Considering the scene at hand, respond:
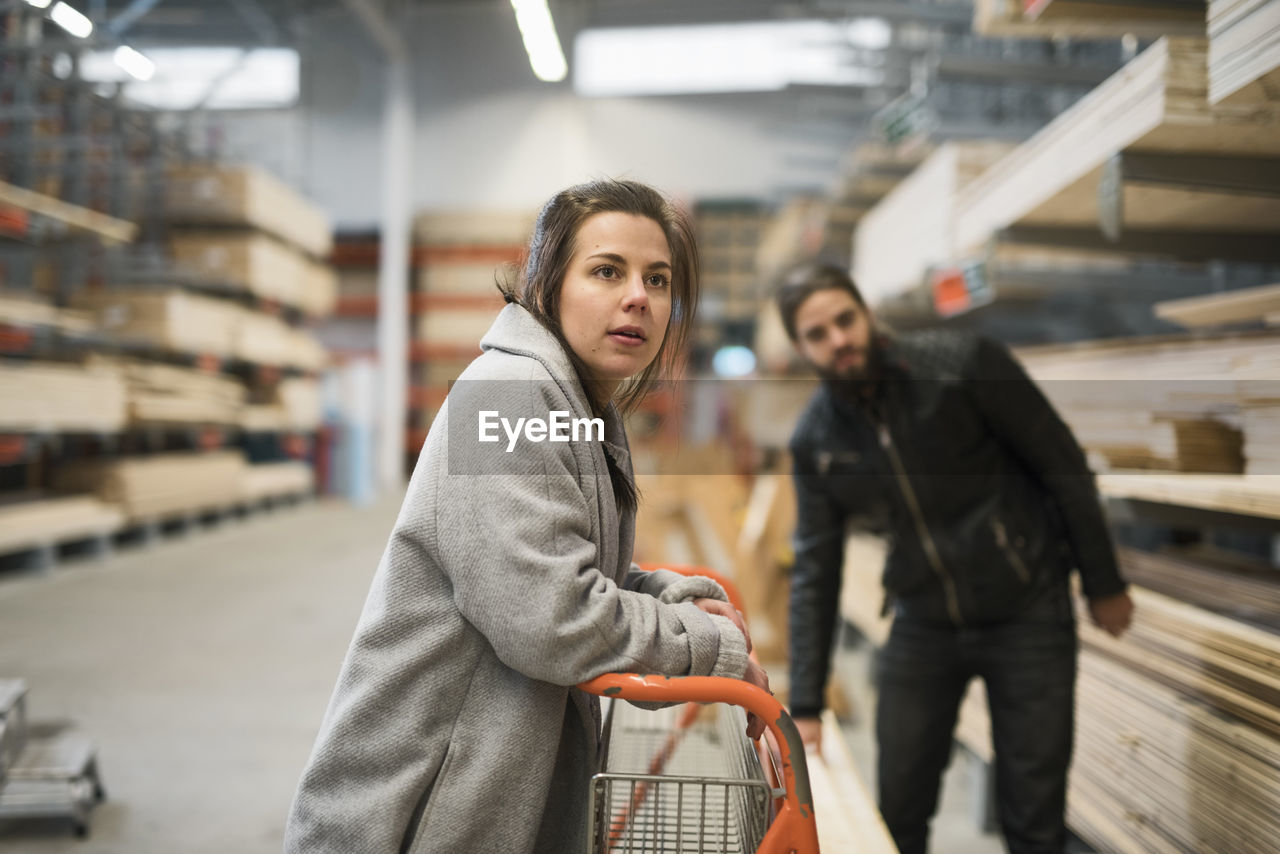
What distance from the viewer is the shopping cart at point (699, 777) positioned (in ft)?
3.96

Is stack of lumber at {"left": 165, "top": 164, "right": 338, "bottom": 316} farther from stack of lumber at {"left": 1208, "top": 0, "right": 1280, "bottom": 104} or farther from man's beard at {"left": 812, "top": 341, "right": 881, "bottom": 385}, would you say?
stack of lumber at {"left": 1208, "top": 0, "right": 1280, "bottom": 104}

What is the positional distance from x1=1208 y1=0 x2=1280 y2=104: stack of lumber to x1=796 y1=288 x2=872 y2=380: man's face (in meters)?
0.83

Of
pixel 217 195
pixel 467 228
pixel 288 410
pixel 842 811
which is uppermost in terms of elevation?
pixel 467 228

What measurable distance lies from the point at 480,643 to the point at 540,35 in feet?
10.7

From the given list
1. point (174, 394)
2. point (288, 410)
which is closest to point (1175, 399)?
point (174, 394)

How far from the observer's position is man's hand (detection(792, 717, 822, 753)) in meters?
2.17

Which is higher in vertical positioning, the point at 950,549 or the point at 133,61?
the point at 133,61

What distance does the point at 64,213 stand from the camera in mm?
5773

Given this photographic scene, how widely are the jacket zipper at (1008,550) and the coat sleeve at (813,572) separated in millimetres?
415

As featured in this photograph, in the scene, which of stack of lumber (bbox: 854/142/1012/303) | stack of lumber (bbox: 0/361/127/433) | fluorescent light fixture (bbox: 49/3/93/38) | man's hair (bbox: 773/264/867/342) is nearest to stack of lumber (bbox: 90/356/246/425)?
stack of lumber (bbox: 0/361/127/433)

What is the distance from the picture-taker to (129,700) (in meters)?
3.78

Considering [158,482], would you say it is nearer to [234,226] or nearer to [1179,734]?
[234,226]

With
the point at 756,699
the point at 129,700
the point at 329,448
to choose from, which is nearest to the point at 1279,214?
the point at 756,699

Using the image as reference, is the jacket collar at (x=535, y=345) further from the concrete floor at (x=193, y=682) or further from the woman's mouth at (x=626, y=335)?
the concrete floor at (x=193, y=682)
